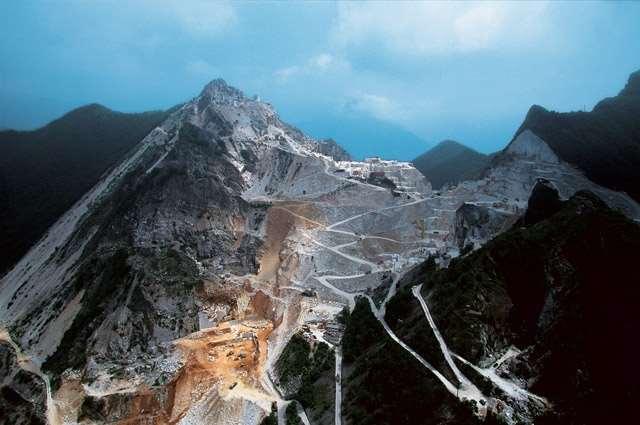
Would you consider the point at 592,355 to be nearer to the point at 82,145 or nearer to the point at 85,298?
the point at 85,298

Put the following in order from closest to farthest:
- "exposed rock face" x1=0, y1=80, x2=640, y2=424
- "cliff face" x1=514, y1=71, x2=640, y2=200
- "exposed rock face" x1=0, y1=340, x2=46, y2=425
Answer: "exposed rock face" x1=0, y1=80, x2=640, y2=424, "exposed rock face" x1=0, y1=340, x2=46, y2=425, "cliff face" x1=514, y1=71, x2=640, y2=200

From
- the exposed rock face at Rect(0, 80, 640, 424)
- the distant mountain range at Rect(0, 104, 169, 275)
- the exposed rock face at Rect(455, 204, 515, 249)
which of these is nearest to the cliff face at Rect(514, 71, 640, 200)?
the exposed rock face at Rect(0, 80, 640, 424)

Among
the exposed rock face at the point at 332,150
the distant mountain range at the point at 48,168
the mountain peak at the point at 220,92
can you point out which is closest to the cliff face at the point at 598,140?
the exposed rock face at the point at 332,150

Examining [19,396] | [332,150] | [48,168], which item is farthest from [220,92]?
[19,396]

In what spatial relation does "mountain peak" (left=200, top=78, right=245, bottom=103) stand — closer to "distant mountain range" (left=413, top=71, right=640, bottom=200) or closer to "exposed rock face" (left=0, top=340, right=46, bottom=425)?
"distant mountain range" (left=413, top=71, right=640, bottom=200)

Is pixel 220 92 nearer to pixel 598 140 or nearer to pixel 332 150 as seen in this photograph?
pixel 332 150
